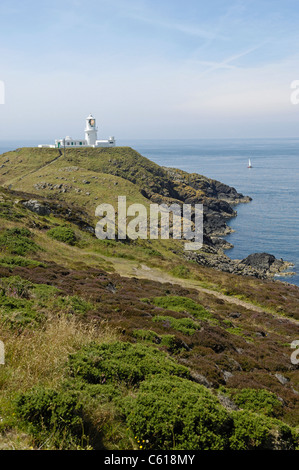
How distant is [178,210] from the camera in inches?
3324

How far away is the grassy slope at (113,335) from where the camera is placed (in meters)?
5.60

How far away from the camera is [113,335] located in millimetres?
9922

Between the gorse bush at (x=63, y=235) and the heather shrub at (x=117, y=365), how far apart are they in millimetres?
28785

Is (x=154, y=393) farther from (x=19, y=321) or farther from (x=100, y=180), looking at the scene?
(x=100, y=180)

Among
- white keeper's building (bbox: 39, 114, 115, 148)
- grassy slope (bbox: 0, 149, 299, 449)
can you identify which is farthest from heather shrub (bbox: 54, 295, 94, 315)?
white keeper's building (bbox: 39, 114, 115, 148)

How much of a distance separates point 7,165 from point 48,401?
10493 centimetres

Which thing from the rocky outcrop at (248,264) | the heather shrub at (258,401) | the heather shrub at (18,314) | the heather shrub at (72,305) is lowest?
the rocky outcrop at (248,264)

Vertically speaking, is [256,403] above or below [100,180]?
below

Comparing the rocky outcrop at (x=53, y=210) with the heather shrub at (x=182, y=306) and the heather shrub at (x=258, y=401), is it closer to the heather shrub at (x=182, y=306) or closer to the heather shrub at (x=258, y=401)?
the heather shrub at (x=182, y=306)

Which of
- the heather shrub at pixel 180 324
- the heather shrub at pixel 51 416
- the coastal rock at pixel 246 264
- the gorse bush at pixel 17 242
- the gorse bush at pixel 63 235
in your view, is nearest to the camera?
the heather shrub at pixel 51 416

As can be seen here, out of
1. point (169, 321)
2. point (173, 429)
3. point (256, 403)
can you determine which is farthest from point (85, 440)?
point (169, 321)

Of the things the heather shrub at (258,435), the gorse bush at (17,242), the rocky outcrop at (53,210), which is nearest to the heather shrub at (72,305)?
the heather shrub at (258,435)
